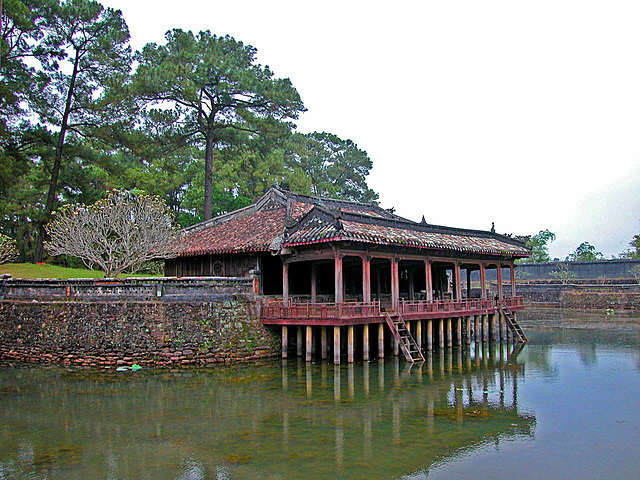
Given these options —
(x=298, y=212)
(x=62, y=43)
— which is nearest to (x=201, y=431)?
(x=298, y=212)

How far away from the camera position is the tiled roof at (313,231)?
69.6 feet

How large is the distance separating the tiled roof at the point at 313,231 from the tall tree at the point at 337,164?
32.3 metres

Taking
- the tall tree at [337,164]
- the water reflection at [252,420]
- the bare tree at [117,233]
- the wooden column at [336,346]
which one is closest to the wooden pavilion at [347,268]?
the wooden column at [336,346]

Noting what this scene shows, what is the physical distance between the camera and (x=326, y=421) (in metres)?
13.5

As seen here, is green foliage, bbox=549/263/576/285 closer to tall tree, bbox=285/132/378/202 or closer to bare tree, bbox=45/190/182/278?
tall tree, bbox=285/132/378/202

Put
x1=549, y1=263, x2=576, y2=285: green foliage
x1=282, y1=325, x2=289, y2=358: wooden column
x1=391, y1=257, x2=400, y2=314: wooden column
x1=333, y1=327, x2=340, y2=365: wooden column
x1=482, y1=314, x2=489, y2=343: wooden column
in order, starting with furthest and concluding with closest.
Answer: x1=549, y1=263, x2=576, y2=285: green foliage < x1=482, y1=314, x2=489, y2=343: wooden column < x1=391, y1=257, x2=400, y2=314: wooden column < x1=282, y1=325, x2=289, y2=358: wooden column < x1=333, y1=327, x2=340, y2=365: wooden column

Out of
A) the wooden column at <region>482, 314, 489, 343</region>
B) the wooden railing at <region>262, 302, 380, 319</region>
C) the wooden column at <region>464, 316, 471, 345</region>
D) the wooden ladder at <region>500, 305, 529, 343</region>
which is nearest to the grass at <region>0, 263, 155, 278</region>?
the wooden railing at <region>262, 302, 380, 319</region>

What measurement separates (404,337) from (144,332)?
10526mm

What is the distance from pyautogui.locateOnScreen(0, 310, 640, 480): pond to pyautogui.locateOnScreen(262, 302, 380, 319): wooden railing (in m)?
2.00

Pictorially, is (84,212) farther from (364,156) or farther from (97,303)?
(364,156)

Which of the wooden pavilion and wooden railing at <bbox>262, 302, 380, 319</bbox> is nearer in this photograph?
wooden railing at <bbox>262, 302, 380, 319</bbox>

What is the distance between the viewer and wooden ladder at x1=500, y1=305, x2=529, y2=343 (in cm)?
2877

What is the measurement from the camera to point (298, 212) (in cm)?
2691

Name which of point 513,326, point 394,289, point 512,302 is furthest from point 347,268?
point 512,302
